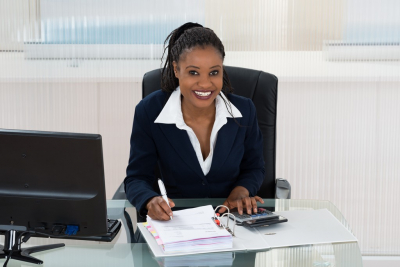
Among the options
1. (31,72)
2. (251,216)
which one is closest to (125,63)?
(31,72)

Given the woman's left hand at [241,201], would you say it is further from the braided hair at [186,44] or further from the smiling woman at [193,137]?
the braided hair at [186,44]

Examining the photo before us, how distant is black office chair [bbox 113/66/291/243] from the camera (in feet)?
7.42

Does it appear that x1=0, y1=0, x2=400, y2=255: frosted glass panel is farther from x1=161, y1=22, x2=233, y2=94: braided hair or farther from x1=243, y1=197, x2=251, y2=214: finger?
x1=243, y1=197, x2=251, y2=214: finger

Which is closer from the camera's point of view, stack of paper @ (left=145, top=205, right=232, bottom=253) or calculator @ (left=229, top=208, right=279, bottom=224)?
stack of paper @ (left=145, top=205, right=232, bottom=253)

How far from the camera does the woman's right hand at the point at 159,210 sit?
158cm

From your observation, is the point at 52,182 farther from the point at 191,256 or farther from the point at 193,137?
the point at 193,137

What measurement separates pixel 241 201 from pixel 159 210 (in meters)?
0.29

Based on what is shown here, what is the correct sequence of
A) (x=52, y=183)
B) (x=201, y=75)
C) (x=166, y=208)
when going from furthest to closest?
(x=201, y=75) → (x=166, y=208) → (x=52, y=183)

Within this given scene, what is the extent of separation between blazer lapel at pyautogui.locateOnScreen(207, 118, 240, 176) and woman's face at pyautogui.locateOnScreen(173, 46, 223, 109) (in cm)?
16

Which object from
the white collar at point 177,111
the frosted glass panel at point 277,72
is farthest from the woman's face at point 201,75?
the frosted glass panel at point 277,72

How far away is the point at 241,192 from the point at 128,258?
1.93 feet

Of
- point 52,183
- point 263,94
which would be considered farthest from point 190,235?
point 263,94

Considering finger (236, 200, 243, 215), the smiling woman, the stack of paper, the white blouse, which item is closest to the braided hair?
the smiling woman

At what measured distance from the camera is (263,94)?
7.41 ft
